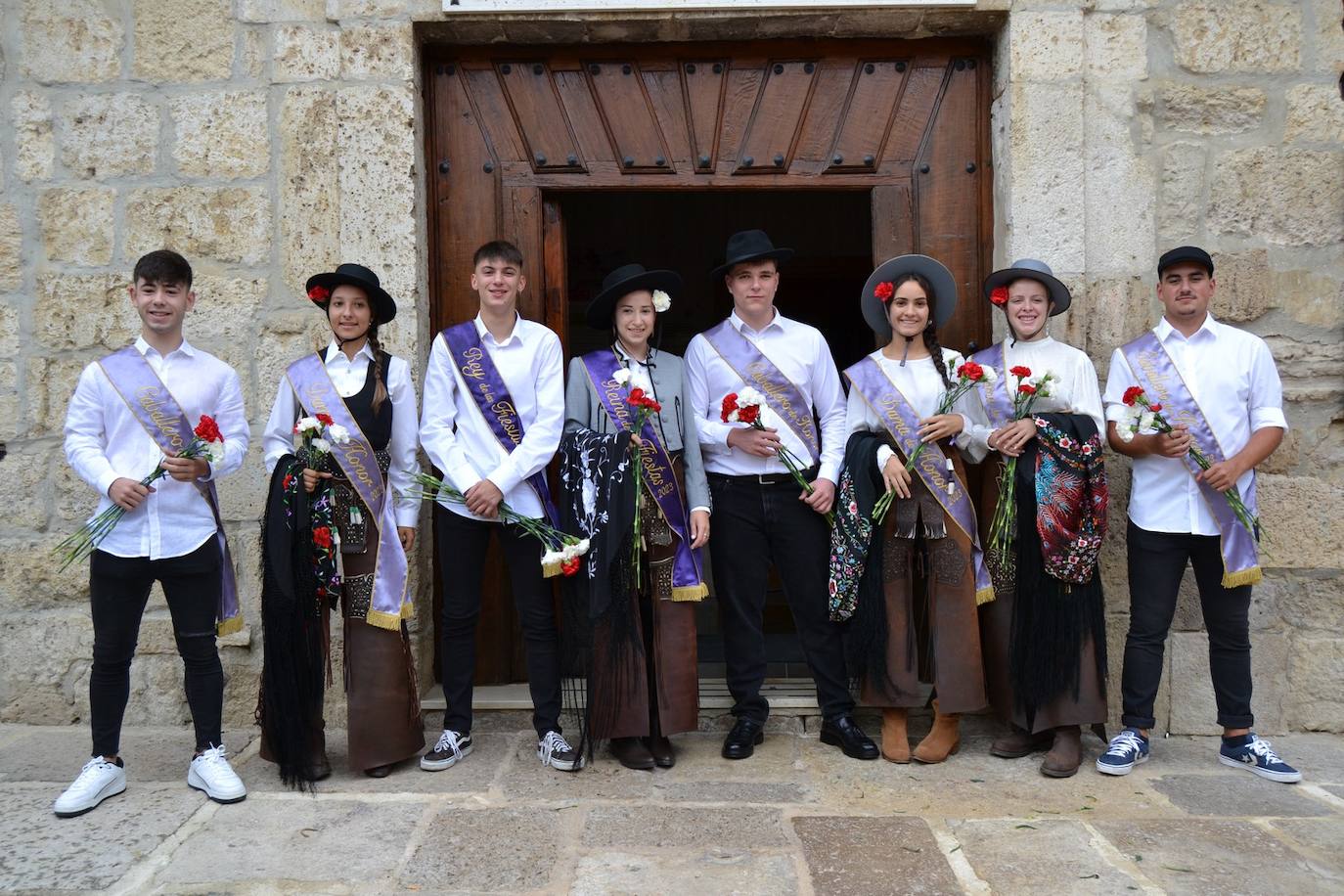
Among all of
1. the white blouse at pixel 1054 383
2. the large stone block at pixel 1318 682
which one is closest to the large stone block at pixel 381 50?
the white blouse at pixel 1054 383

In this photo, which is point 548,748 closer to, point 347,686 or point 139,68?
point 347,686

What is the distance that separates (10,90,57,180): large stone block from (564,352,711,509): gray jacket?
7.25 ft

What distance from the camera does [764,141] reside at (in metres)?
4.12

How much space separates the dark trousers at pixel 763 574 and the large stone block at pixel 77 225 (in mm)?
2494

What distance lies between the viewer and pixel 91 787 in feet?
10.1

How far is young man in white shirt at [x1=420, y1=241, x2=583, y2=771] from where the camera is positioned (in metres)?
Answer: 3.44

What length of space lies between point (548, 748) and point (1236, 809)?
2.09 m

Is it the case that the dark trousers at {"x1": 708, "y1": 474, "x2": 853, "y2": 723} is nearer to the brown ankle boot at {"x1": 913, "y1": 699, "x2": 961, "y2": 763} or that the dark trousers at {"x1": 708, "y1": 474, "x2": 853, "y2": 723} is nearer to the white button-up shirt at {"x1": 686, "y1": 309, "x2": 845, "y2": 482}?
the white button-up shirt at {"x1": 686, "y1": 309, "x2": 845, "y2": 482}

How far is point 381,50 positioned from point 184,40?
29.7 inches

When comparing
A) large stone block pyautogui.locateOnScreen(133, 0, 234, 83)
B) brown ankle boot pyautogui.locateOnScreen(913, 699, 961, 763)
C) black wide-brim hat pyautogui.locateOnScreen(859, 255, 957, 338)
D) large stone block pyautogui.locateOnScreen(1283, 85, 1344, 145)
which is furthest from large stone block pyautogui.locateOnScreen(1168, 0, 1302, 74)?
large stone block pyautogui.locateOnScreen(133, 0, 234, 83)

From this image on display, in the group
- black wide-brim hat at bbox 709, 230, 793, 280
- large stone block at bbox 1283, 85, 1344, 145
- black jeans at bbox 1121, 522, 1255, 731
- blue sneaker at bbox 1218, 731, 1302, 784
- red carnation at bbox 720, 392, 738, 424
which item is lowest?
blue sneaker at bbox 1218, 731, 1302, 784

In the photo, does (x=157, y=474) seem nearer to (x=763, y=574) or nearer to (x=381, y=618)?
(x=381, y=618)

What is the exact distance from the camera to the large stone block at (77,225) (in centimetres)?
395

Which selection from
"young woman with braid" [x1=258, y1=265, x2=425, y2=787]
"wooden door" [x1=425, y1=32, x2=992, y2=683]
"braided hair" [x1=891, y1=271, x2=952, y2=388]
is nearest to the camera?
"young woman with braid" [x1=258, y1=265, x2=425, y2=787]
